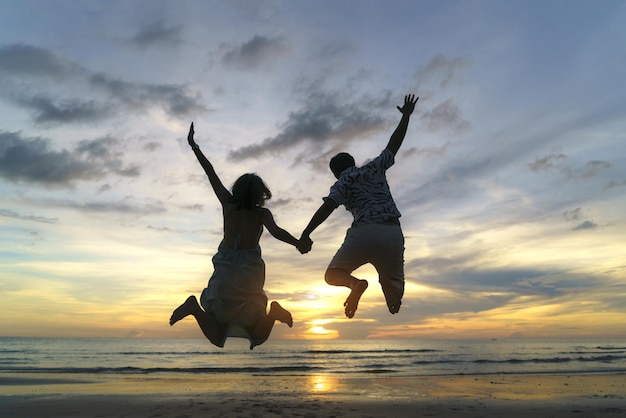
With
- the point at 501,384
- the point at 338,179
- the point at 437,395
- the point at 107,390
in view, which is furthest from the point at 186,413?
the point at 501,384

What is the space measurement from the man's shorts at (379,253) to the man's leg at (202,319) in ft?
4.38

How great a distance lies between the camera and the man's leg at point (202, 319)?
5133 millimetres

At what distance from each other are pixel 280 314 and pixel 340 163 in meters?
1.76

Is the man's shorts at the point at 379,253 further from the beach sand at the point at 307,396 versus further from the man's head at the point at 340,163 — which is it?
the beach sand at the point at 307,396

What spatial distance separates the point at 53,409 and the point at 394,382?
40.8 ft

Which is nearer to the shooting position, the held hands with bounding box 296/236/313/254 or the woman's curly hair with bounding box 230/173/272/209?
the held hands with bounding box 296/236/313/254

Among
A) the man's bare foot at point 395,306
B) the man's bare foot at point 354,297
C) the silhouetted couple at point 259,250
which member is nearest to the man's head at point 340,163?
the silhouetted couple at point 259,250

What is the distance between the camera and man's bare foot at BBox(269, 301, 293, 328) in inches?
212

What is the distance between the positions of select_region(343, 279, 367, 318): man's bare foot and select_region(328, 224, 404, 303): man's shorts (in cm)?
20

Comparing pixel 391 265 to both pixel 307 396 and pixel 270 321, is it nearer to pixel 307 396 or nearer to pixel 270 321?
pixel 270 321

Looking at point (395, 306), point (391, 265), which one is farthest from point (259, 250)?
point (395, 306)

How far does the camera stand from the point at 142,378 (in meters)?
21.9

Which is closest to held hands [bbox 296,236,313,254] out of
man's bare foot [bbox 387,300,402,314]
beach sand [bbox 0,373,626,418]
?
man's bare foot [bbox 387,300,402,314]

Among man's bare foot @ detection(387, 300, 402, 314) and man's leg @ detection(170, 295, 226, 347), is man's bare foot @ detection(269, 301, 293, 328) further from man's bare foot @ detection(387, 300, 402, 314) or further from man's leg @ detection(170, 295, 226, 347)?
man's bare foot @ detection(387, 300, 402, 314)
